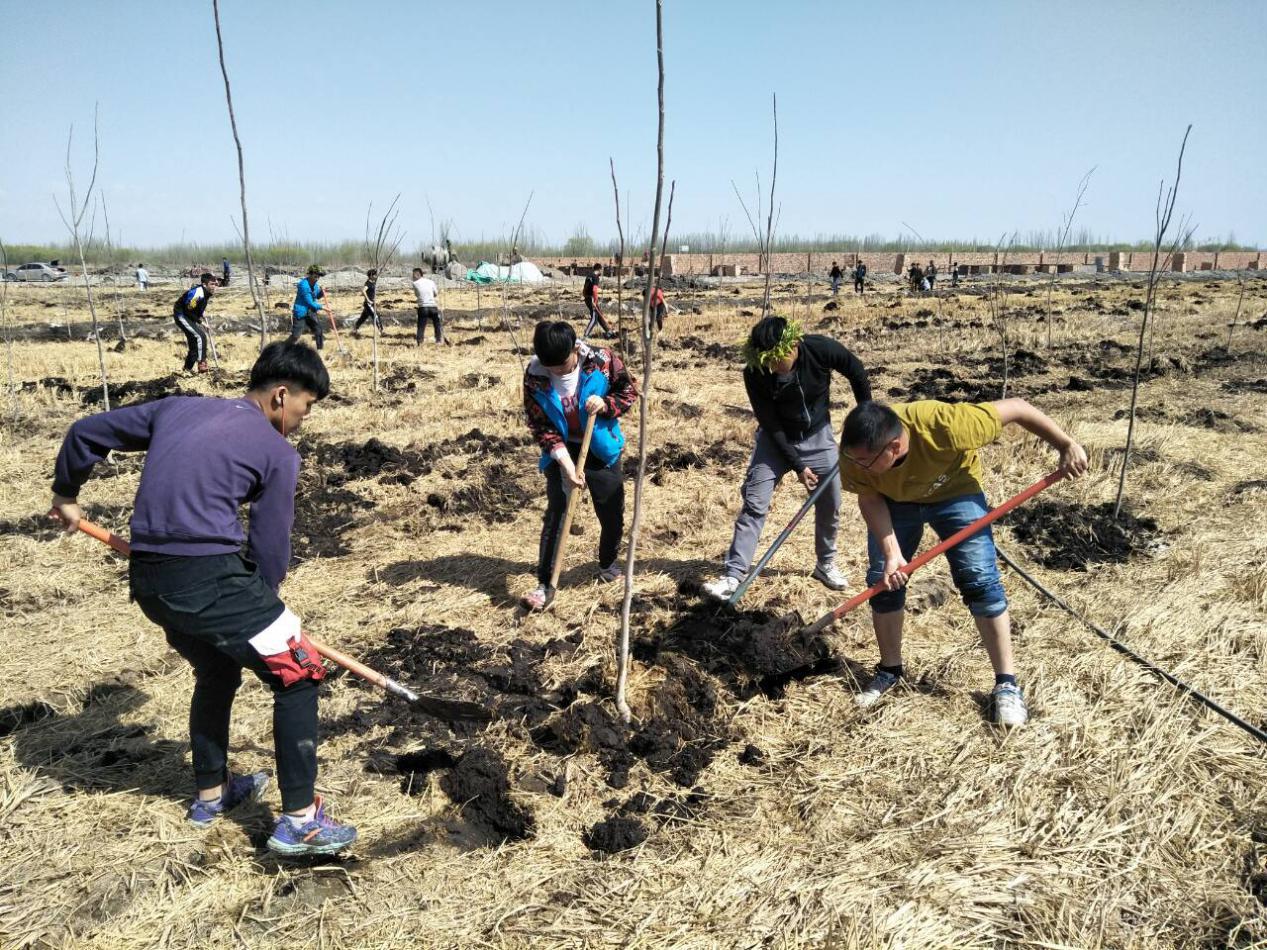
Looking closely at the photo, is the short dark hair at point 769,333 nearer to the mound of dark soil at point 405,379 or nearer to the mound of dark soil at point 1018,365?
the mound of dark soil at point 405,379

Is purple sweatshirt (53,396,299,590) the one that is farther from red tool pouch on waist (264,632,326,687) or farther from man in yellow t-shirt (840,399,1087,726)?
man in yellow t-shirt (840,399,1087,726)

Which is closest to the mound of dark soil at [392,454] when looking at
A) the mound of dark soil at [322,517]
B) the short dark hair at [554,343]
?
the mound of dark soil at [322,517]

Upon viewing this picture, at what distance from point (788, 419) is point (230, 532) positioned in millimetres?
2691

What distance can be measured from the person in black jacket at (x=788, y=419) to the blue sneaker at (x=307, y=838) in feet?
7.29

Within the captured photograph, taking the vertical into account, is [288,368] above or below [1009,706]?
above

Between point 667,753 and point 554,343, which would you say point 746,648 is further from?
point 554,343

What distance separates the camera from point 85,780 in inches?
119

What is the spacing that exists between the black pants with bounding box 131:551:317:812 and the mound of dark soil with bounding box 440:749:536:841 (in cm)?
58

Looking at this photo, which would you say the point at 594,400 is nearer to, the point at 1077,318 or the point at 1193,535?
the point at 1193,535

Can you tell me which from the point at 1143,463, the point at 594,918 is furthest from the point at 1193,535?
the point at 594,918

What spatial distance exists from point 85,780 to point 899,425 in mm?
3259

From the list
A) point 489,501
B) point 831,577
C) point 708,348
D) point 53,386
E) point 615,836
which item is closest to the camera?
point 615,836

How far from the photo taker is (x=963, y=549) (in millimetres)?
3125

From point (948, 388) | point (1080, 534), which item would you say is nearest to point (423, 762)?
point (1080, 534)
